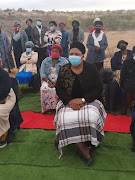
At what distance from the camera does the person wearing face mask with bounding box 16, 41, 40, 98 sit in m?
6.14

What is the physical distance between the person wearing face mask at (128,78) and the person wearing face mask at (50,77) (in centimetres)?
141

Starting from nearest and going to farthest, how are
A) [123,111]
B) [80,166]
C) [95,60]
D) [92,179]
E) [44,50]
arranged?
[92,179] → [80,166] → [123,111] → [95,60] → [44,50]

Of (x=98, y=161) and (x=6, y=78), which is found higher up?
(x=6, y=78)

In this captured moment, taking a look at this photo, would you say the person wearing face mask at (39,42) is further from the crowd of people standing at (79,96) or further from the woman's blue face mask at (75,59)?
the woman's blue face mask at (75,59)

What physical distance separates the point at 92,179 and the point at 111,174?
0.91ft

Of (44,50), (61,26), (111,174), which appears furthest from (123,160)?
(61,26)

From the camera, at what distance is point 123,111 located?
4.68 metres

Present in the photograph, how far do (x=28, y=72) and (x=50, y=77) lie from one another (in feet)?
4.75

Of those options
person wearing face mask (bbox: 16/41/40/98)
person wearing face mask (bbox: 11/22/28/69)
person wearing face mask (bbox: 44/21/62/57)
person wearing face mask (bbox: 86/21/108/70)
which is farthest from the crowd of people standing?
person wearing face mask (bbox: 11/22/28/69)

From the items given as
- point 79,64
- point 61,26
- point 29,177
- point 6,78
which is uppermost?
point 61,26

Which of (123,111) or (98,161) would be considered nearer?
(98,161)

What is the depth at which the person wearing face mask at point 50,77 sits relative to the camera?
4.79 metres

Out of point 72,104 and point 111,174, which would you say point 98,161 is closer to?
point 111,174

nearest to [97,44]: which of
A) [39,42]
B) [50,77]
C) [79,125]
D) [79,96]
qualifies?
[50,77]
